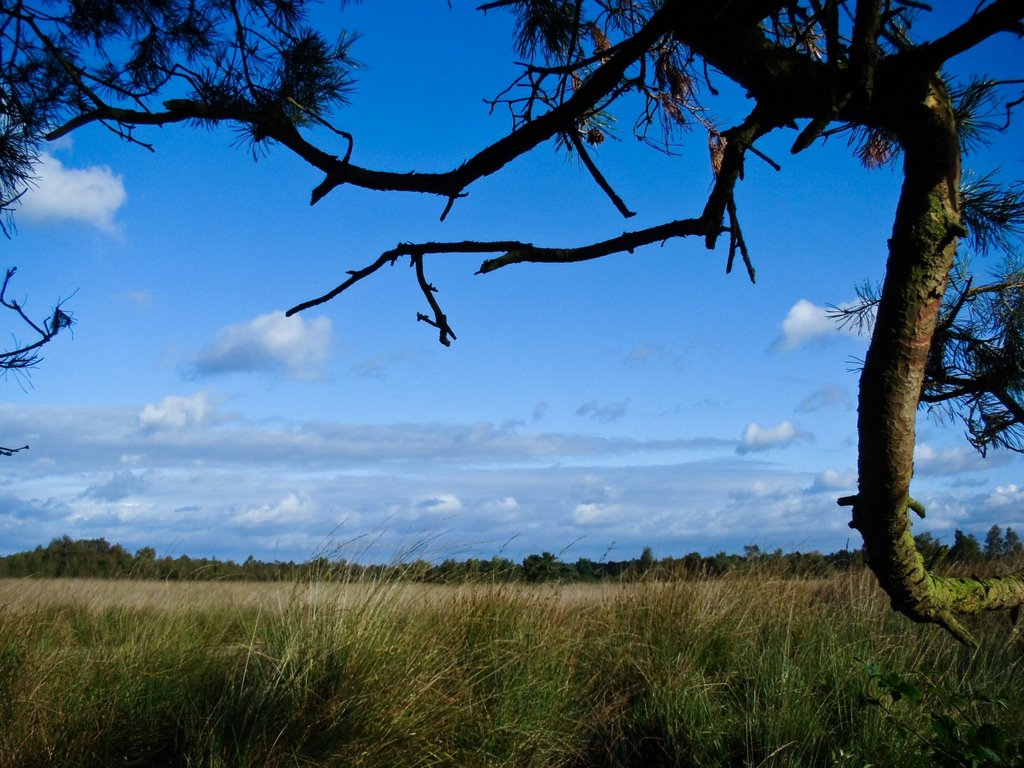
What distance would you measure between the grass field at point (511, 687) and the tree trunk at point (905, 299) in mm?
583

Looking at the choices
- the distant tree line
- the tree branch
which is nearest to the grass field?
the distant tree line

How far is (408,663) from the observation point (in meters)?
2.84

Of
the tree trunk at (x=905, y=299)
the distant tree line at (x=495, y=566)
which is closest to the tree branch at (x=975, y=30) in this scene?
the tree trunk at (x=905, y=299)

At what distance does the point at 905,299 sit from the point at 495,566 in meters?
2.74

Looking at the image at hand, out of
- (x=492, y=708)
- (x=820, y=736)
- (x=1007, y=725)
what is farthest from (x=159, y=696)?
(x=1007, y=725)

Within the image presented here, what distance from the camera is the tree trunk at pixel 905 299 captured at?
5.13 ft

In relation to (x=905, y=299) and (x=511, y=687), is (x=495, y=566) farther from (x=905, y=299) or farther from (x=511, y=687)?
(x=905, y=299)

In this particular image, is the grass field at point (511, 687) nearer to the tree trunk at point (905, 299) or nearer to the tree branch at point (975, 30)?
the tree trunk at point (905, 299)

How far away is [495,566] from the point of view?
4.02 meters

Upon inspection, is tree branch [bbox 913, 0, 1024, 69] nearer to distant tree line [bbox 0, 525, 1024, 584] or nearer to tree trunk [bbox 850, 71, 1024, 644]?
tree trunk [bbox 850, 71, 1024, 644]

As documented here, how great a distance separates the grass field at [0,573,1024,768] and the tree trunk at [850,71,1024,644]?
0.58m

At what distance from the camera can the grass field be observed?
8.32 ft

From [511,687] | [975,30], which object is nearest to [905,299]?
[975,30]

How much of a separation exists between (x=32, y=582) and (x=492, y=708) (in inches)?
150
